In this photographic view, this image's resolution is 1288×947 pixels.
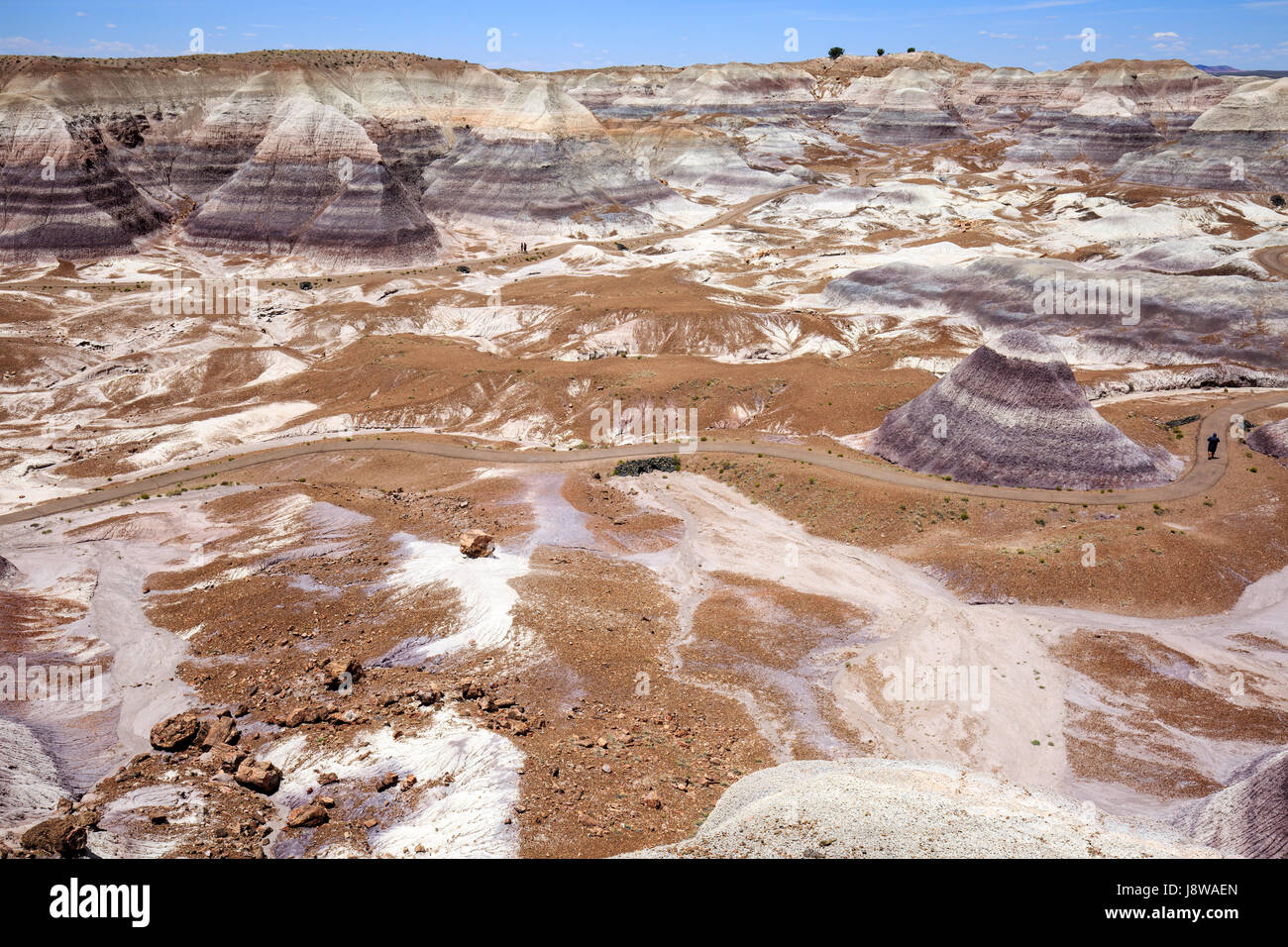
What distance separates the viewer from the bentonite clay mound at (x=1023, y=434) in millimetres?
43250

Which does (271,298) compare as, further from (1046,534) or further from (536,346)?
(1046,534)

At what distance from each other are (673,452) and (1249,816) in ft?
118

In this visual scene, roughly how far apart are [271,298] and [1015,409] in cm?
7916

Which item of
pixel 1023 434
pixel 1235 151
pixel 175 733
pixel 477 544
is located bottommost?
pixel 175 733

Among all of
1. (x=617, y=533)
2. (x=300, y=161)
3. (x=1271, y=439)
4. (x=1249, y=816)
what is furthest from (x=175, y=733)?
(x=300, y=161)

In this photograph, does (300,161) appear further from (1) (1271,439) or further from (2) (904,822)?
(2) (904,822)

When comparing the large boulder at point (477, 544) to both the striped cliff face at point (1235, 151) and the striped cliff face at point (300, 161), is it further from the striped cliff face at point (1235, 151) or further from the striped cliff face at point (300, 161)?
the striped cliff face at point (1235, 151)

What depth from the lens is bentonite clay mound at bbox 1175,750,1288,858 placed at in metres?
18.5

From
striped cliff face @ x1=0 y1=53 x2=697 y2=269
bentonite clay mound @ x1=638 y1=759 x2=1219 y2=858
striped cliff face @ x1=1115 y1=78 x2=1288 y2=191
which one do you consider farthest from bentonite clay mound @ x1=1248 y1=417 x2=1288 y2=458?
striped cliff face @ x1=1115 y1=78 x2=1288 y2=191

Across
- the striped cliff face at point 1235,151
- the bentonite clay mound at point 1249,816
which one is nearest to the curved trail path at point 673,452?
the bentonite clay mound at point 1249,816

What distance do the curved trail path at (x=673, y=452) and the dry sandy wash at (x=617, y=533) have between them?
0.41 meters

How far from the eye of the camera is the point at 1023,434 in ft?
145
